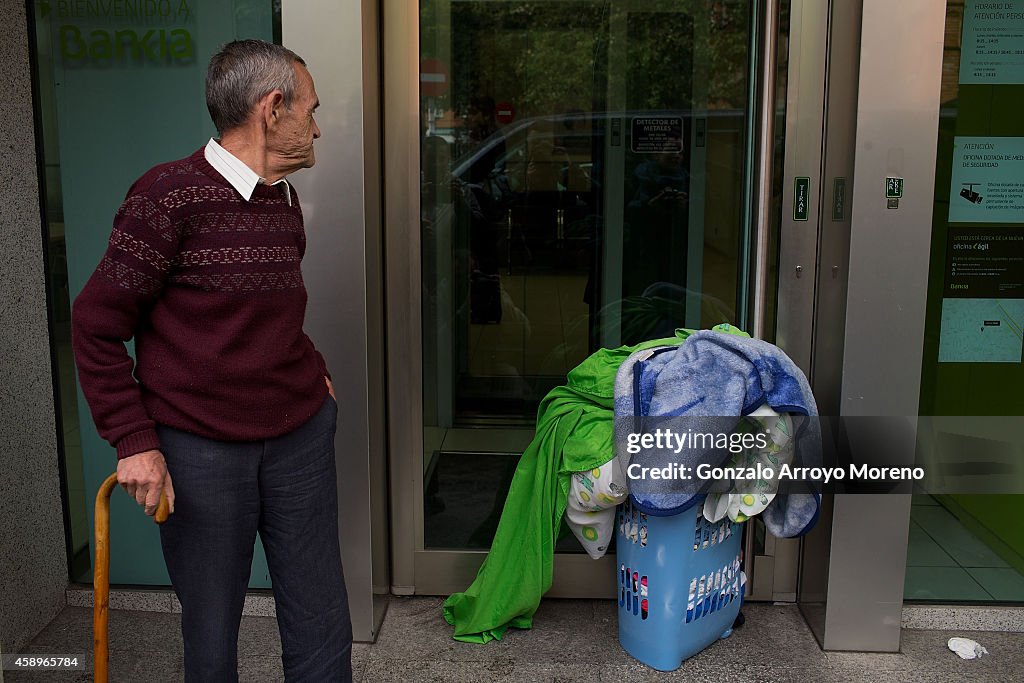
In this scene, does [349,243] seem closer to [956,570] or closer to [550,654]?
[550,654]

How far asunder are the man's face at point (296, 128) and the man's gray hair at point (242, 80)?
2 cm

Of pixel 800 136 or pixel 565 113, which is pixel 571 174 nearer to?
pixel 565 113

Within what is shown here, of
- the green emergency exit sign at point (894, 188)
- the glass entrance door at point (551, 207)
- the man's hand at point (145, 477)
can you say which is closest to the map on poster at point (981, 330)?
the green emergency exit sign at point (894, 188)

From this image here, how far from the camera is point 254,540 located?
235 cm

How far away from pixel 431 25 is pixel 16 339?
176 centimetres

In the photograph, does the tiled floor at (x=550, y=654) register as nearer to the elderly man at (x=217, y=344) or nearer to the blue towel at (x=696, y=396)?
the blue towel at (x=696, y=396)

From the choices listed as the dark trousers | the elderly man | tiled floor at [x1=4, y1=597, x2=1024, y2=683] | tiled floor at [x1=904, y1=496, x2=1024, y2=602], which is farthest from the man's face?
tiled floor at [x1=904, y1=496, x2=1024, y2=602]

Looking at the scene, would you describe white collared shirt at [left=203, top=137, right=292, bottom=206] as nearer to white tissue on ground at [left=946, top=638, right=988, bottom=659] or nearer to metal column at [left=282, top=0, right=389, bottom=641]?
metal column at [left=282, top=0, right=389, bottom=641]

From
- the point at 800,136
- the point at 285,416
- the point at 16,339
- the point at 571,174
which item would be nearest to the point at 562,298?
the point at 571,174

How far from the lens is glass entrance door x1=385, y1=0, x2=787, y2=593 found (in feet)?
11.2

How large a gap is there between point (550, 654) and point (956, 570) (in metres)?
1.54

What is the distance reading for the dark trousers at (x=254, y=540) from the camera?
2.22m

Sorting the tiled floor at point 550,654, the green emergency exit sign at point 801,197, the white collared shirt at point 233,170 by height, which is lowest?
the tiled floor at point 550,654

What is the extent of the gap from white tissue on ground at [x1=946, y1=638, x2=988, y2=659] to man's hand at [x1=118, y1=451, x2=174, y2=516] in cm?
269
